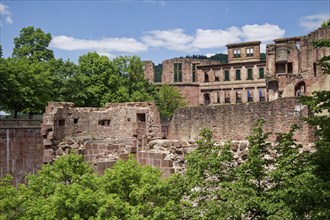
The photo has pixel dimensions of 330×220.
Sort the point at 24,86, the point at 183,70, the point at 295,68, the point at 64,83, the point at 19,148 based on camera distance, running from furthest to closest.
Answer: the point at 183,70 < the point at 295,68 < the point at 64,83 < the point at 24,86 < the point at 19,148

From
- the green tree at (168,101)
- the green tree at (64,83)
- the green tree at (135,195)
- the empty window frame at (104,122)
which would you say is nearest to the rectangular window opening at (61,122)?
the empty window frame at (104,122)

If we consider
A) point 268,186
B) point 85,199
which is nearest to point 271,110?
point 268,186

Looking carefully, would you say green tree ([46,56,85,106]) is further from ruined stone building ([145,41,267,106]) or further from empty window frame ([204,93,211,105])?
empty window frame ([204,93,211,105])

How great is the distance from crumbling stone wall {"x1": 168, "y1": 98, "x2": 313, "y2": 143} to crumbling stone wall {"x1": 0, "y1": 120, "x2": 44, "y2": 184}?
11.1m

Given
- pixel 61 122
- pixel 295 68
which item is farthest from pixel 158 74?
pixel 61 122

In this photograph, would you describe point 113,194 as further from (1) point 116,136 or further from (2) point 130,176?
(1) point 116,136

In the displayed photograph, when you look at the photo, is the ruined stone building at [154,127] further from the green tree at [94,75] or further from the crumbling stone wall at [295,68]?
the green tree at [94,75]

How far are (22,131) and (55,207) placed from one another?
19340 mm

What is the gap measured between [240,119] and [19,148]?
55.0ft

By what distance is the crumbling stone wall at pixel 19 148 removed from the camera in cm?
2866

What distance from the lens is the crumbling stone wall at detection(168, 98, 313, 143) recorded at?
17.1 meters

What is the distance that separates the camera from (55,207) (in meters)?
12.1

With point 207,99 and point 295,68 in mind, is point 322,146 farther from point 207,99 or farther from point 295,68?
point 207,99

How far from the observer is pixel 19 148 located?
29.9 meters
